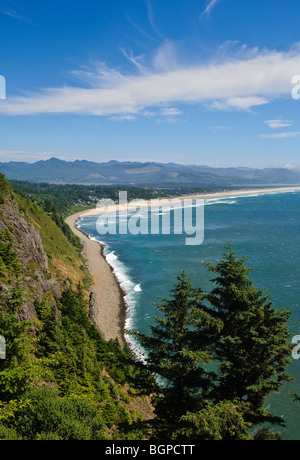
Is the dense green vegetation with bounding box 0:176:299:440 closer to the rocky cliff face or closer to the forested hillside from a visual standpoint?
the forested hillside

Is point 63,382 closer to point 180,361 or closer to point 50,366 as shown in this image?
point 50,366

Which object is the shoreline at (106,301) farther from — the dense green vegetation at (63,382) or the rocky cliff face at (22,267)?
the rocky cliff face at (22,267)

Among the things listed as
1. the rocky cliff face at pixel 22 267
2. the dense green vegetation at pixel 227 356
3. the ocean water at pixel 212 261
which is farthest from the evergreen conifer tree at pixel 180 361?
the ocean water at pixel 212 261

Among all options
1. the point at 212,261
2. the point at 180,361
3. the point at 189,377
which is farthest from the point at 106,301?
the point at 180,361

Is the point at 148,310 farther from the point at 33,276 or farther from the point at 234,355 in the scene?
the point at 234,355

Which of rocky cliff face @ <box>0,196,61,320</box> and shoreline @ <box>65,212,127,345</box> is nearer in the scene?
rocky cliff face @ <box>0,196,61,320</box>

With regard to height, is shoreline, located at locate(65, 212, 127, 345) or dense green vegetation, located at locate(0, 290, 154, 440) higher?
dense green vegetation, located at locate(0, 290, 154, 440)

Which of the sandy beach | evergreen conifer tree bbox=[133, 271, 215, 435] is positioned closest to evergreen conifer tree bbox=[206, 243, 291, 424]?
evergreen conifer tree bbox=[133, 271, 215, 435]
